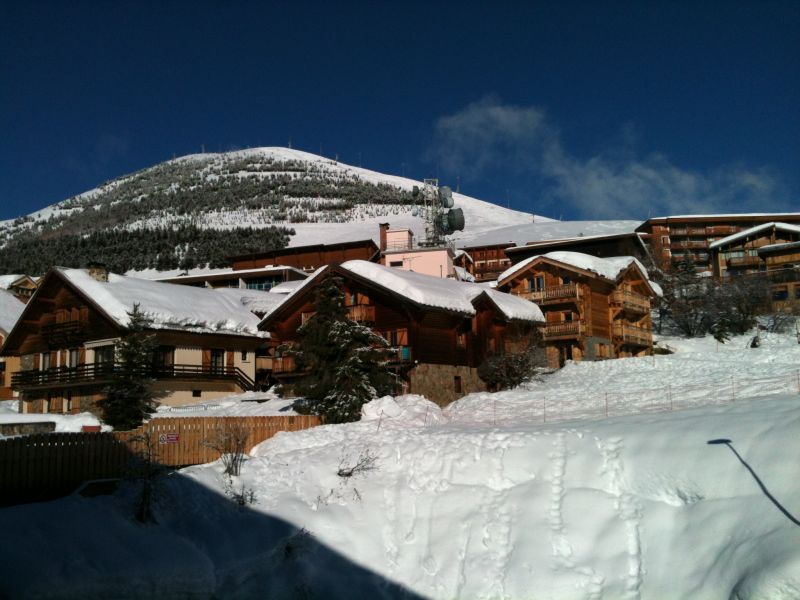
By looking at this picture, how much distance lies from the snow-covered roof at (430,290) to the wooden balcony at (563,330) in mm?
5102

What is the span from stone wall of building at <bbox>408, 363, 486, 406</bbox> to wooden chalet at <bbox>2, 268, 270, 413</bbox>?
→ 14.7 meters

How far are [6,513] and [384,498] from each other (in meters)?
8.57

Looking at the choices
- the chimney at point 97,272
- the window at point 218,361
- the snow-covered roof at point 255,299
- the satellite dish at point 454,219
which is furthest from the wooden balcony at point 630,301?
the chimney at point 97,272

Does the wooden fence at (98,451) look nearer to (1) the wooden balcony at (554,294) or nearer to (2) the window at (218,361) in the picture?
(2) the window at (218,361)

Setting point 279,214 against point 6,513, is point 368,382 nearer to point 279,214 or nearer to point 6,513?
point 6,513

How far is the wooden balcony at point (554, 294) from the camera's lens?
4904cm

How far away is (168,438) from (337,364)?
26.5ft

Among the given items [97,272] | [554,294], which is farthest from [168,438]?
[554,294]

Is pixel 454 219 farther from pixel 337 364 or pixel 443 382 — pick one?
pixel 337 364

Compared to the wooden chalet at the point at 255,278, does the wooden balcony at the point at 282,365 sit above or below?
below

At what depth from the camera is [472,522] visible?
16938 mm

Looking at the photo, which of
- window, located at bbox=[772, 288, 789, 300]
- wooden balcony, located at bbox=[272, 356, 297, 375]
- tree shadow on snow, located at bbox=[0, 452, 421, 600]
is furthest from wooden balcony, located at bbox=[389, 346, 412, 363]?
window, located at bbox=[772, 288, 789, 300]

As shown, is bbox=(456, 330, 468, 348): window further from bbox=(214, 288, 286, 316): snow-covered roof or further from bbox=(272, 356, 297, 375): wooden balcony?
bbox=(214, 288, 286, 316): snow-covered roof

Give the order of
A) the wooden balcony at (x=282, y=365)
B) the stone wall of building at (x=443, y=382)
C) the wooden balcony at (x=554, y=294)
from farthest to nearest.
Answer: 1. the wooden balcony at (x=554, y=294)
2. the wooden balcony at (x=282, y=365)
3. the stone wall of building at (x=443, y=382)
